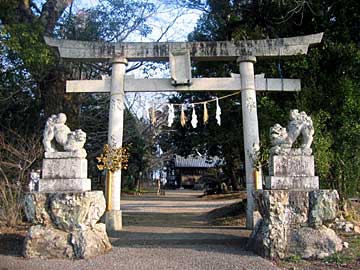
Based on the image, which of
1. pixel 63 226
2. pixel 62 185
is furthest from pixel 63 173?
pixel 63 226

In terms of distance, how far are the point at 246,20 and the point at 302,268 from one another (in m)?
9.63

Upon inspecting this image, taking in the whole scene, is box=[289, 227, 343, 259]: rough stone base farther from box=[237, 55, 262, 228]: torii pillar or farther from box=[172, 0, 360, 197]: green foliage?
box=[237, 55, 262, 228]: torii pillar

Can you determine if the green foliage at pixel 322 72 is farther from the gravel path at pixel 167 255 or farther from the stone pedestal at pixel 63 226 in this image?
the stone pedestal at pixel 63 226

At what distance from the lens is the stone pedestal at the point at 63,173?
787 cm

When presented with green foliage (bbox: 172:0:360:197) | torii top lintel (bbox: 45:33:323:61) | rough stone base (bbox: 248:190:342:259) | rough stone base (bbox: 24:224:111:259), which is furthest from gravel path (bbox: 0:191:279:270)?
torii top lintel (bbox: 45:33:323:61)

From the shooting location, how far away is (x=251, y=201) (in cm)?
1061

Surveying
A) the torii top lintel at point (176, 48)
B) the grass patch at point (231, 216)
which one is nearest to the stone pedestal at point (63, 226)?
the torii top lintel at point (176, 48)

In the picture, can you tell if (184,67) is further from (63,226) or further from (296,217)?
(63,226)

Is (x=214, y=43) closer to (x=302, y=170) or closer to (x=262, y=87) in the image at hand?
(x=262, y=87)

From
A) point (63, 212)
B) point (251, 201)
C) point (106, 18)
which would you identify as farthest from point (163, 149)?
point (63, 212)

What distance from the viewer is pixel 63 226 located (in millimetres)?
7535

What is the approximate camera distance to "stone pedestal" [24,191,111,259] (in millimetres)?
7336

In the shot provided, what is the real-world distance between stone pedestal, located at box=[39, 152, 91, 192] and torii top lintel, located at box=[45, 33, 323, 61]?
4.26 m

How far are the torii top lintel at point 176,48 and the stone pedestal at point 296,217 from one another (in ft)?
15.1
